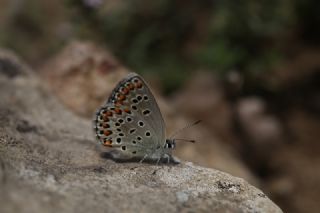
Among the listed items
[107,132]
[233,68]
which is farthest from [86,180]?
[233,68]

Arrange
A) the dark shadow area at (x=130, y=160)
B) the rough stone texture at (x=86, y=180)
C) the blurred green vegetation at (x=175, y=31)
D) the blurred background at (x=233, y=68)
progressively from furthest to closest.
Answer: the blurred green vegetation at (x=175, y=31), the blurred background at (x=233, y=68), the dark shadow area at (x=130, y=160), the rough stone texture at (x=86, y=180)

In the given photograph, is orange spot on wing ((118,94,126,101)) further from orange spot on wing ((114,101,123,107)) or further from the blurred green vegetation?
the blurred green vegetation

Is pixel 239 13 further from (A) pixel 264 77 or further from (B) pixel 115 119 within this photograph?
(B) pixel 115 119

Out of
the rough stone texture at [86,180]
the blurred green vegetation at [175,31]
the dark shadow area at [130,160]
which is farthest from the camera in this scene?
the blurred green vegetation at [175,31]

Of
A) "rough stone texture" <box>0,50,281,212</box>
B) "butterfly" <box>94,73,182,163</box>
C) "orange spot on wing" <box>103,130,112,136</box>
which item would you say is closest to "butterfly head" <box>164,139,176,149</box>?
"butterfly" <box>94,73,182,163</box>

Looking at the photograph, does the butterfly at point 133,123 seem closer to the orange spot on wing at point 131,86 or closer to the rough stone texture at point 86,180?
the orange spot on wing at point 131,86

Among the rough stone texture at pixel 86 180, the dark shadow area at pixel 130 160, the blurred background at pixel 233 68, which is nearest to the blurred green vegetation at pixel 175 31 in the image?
the blurred background at pixel 233 68

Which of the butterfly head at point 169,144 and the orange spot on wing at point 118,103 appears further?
the butterfly head at point 169,144
